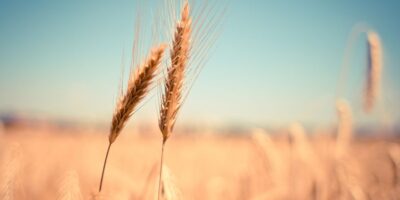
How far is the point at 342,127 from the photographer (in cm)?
360

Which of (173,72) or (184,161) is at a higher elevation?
(173,72)

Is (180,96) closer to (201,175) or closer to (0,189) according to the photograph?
(0,189)

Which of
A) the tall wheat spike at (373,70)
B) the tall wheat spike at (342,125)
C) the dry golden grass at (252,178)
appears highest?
the tall wheat spike at (373,70)

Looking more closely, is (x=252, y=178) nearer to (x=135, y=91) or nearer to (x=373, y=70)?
(x=373, y=70)

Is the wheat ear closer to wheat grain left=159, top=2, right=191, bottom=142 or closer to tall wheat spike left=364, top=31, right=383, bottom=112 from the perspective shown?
wheat grain left=159, top=2, right=191, bottom=142

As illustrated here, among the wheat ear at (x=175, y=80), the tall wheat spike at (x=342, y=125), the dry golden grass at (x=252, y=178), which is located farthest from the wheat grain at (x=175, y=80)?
the tall wheat spike at (x=342, y=125)

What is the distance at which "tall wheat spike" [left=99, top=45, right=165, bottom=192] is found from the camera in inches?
49.1

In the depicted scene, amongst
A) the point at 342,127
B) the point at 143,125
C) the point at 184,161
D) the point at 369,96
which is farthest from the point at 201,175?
the point at 369,96

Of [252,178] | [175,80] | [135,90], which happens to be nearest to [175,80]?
[175,80]

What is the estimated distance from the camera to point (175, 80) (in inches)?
52.7

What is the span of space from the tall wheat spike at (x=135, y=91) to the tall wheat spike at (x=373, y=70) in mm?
2755

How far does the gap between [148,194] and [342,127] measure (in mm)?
2328

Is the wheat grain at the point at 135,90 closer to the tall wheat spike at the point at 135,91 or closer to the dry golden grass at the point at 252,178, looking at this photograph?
the tall wheat spike at the point at 135,91

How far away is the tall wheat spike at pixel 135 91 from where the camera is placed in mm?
1248
